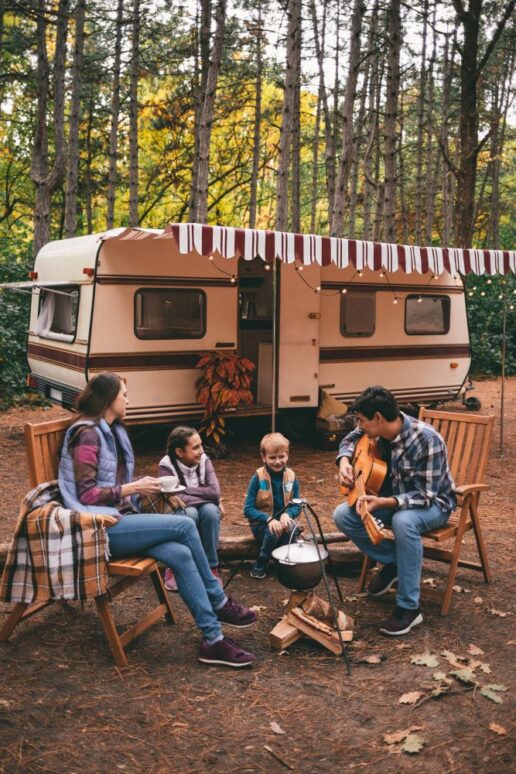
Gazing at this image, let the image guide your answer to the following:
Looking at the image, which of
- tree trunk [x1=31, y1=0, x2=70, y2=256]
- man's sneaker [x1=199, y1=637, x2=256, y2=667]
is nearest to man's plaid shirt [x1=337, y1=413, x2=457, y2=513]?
man's sneaker [x1=199, y1=637, x2=256, y2=667]

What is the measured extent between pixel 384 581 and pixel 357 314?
18.5 ft

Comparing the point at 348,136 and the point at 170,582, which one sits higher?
the point at 348,136

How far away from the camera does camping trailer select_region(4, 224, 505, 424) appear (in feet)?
25.7

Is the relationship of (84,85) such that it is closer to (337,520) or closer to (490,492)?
(490,492)

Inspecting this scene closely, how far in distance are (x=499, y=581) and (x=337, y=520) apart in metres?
1.23

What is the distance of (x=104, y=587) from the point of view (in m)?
3.54

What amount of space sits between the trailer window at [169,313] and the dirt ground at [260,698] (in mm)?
4128

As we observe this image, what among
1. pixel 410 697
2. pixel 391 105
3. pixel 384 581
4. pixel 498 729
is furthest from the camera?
pixel 391 105

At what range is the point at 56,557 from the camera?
3.52 metres

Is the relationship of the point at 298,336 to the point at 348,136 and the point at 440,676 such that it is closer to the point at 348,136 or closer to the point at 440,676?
the point at 440,676

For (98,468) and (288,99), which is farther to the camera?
(288,99)

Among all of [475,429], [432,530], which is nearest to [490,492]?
[475,429]

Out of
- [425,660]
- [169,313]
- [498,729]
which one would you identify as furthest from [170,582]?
[169,313]

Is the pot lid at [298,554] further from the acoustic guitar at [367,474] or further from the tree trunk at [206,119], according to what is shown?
the tree trunk at [206,119]
